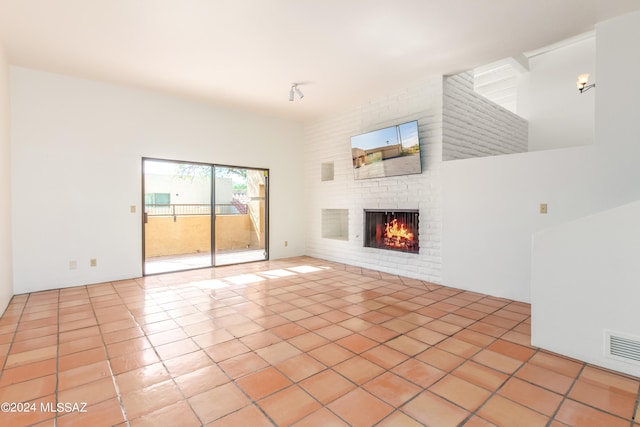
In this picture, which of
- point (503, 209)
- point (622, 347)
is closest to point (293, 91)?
point (503, 209)

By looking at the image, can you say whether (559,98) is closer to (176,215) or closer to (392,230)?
(392,230)

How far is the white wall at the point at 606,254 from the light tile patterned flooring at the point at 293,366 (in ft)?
0.71

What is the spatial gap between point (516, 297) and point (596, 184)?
5.00 ft

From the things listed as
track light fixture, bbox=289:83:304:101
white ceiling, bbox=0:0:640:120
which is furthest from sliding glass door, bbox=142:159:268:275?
track light fixture, bbox=289:83:304:101

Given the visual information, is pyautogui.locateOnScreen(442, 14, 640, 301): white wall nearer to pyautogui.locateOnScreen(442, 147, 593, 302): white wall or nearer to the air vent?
pyautogui.locateOnScreen(442, 147, 593, 302): white wall

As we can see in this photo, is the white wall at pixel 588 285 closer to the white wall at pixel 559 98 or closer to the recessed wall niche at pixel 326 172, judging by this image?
the recessed wall niche at pixel 326 172

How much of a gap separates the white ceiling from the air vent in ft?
9.43

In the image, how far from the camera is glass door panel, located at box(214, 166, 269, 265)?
19.2 ft

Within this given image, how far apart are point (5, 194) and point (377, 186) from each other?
5.11 meters

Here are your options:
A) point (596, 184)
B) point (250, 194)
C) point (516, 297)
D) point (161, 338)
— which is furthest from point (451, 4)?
point (250, 194)

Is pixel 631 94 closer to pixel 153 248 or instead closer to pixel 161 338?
pixel 161 338

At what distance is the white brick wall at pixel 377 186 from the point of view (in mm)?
4566

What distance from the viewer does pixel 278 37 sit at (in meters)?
3.37

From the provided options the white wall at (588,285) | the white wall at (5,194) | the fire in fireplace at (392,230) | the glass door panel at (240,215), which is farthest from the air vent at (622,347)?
the white wall at (5,194)
